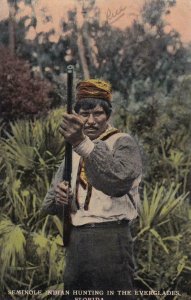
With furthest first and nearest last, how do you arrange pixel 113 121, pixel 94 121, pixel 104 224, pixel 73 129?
pixel 113 121 < pixel 94 121 < pixel 104 224 < pixel 73 129

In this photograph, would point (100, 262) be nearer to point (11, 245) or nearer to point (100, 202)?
point (100, 202)

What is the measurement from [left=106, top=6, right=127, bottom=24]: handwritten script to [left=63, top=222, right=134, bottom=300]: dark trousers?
1321mm

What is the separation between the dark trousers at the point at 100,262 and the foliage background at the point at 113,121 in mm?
99

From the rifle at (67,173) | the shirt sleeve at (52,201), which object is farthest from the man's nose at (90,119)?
the shirt sleeve at (52,201)

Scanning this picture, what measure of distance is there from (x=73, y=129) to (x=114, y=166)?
1.05 feet

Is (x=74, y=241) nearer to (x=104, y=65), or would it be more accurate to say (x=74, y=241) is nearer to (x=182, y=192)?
(x=182, y=192)

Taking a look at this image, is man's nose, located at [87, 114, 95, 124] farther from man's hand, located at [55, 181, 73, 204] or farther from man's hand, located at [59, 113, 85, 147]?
man's hand, located at [55, 181, 73, 204]

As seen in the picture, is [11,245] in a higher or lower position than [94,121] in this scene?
lower

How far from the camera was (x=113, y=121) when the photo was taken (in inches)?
151

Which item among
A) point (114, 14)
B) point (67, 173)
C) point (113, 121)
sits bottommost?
point (67, 173)

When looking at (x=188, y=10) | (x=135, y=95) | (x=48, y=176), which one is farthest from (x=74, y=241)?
(x=188, y=10)

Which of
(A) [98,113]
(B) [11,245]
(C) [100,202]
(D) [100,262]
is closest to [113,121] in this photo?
(A) [98,113]

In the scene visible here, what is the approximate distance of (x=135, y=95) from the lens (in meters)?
3.94

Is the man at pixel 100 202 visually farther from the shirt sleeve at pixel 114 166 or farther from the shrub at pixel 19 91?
the shrub at pixel 19 91
